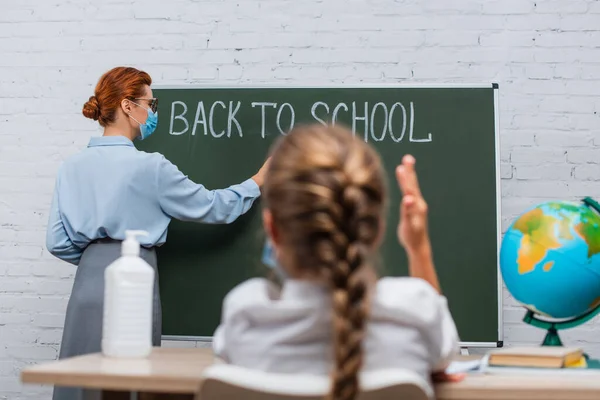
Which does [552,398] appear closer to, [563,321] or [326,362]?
[326,362]

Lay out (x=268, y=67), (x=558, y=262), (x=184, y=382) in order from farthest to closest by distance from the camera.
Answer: (x=268, y=67), (x=558, y=262), (x=184, y=382)

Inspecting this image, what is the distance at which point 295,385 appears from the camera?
1.09 metres

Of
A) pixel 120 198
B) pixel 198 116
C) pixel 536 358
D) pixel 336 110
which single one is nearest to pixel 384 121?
pixel 336 110

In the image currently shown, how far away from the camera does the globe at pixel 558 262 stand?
1.94m

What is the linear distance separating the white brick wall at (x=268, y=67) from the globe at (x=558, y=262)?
1277 millimetres

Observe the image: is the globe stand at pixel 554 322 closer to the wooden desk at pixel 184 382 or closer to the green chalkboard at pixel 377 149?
the wooden desk at pixel 184 382

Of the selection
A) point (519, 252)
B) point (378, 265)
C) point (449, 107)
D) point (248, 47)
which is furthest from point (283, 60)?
point (378, 265)

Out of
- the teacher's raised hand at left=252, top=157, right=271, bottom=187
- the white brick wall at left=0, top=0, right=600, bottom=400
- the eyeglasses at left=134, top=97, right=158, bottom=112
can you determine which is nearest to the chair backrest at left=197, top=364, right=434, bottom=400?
the teacher's raised hand at left=252, top=157, right=271, bottom=187

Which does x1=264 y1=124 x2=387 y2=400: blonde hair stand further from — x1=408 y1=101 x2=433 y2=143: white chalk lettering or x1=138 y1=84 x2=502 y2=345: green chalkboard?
x1=408 y1=101 x2=433 y2=143: white chalk lettering

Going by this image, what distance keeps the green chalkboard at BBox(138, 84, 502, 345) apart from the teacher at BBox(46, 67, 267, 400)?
5.2 inches

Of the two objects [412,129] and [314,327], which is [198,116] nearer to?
[412,129]

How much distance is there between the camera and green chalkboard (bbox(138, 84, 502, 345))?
2.81 metres

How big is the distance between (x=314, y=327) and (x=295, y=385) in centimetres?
9

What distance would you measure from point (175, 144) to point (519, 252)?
4.71ft
